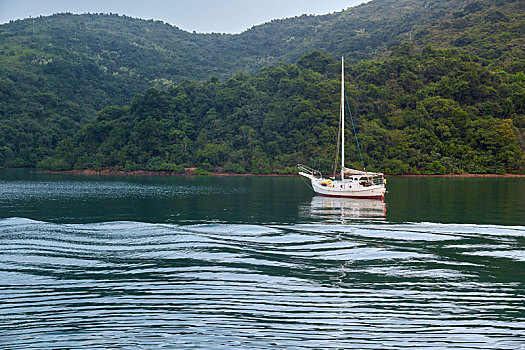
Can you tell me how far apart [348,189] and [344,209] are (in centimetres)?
846

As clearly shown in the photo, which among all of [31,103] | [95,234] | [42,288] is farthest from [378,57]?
[42,288]

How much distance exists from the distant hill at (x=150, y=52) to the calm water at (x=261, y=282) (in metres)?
80.1

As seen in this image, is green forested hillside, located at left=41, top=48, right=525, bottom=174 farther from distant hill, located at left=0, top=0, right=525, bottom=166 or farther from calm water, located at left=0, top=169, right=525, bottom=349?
calm water, located at left=0, top=169, right=525, bottom=349

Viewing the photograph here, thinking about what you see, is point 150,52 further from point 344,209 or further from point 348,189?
point 344,209

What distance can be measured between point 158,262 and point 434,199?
2568 centimetres

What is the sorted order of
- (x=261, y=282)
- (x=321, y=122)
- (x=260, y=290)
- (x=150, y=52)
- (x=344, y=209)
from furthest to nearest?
1. (x=150, y=52)
2. (x=321, y=122)
3. (x=344, y=209)
4. (x=261, y=282)
5. (x=260, y=290)

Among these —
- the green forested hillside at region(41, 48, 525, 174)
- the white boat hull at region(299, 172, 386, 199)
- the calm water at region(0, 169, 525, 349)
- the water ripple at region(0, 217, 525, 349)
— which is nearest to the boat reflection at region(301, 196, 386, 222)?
the white boat hull at region(299, 172, 386, 199)

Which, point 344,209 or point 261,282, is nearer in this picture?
point 261,282

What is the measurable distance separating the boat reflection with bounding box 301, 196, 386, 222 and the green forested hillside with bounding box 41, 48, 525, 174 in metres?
41.0

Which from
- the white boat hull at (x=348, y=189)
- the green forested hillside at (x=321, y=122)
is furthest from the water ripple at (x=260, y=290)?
the green forested hillside at (x=321, y=122)

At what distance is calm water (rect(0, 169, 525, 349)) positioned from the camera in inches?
338

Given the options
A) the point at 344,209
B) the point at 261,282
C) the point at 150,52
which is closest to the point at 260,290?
the point at 261,282

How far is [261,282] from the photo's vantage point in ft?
40.2

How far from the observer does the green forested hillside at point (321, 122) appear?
7594cm
